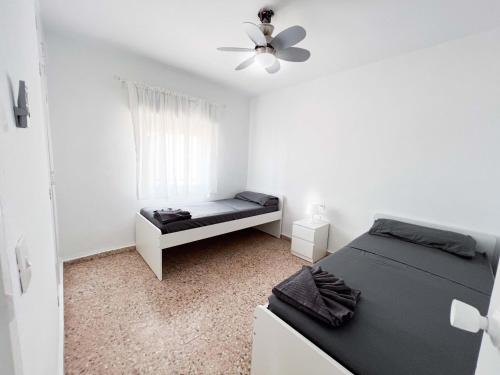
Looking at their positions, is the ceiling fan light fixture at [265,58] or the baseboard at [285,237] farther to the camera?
the baseboard at [285,237]

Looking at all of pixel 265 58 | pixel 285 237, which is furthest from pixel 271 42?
pixel 285 237

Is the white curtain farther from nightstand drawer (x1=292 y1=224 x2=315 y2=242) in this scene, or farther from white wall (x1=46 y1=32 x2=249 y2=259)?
nightstand drawer (x1=292 y1=224 x2=315 y2=242)

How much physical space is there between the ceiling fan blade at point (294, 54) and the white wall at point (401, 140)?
1100 millimetres

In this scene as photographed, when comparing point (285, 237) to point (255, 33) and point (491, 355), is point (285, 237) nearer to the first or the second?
point (255, 33)

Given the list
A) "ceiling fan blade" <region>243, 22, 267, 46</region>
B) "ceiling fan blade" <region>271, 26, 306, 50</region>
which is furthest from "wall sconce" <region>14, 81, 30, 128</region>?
"ceiling fan blade" <region>271, 26, 306, 50</region>

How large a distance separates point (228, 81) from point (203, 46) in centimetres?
95

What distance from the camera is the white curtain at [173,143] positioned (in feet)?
8.41

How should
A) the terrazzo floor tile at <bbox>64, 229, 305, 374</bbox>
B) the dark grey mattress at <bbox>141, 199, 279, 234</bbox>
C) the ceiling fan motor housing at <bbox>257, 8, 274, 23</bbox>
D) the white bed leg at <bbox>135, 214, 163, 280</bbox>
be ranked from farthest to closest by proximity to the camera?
the dark grey mattress at <bbox>141, 199, 279, 234</bbox> → the white bed leg at <bbox>135, 214, 163, 280</bbox> → the ceiling fan motor housing at <bbox>257, 8, 274, 23</bbox> → the terrazzo floor tile at <bbox>64, 229, 305, 374</bbox>

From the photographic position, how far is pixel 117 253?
8.46ft

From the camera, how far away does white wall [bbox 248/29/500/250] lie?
1822mm

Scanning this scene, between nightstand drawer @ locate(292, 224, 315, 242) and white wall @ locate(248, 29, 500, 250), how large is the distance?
42 centimetres

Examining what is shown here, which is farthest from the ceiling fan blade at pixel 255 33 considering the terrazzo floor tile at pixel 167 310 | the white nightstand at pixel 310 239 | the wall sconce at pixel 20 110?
the terrazzo floor tile at pixel 167 310

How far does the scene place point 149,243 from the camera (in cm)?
229

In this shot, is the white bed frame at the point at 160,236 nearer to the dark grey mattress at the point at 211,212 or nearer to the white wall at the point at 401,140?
the dark grey mattress at the point at 211,212
